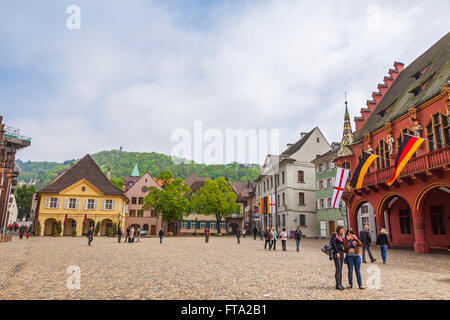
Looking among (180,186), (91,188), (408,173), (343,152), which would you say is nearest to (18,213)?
(91,188)

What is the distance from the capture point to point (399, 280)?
10391 millimetres

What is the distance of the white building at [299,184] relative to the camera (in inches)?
1831

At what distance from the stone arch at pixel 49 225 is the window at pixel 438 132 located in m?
49.5

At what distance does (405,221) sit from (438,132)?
1013 centimetres

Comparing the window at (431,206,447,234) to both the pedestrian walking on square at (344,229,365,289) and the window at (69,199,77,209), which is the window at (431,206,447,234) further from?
the window at (69,199,77,209)

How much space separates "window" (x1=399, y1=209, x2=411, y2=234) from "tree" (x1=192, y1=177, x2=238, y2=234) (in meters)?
31.8

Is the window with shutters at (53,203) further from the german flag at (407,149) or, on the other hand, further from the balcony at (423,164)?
the german flag at (407,149)

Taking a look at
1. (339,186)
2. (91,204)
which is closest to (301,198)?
(339,186)

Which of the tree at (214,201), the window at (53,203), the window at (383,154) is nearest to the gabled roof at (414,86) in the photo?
the window at (383,154)

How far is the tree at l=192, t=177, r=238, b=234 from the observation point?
5537 centimetres

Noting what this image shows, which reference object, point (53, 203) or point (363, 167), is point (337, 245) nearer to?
point (363, 167)

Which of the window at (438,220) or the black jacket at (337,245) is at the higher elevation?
the window at (438,220)

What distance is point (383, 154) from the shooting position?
2509 centimetres
